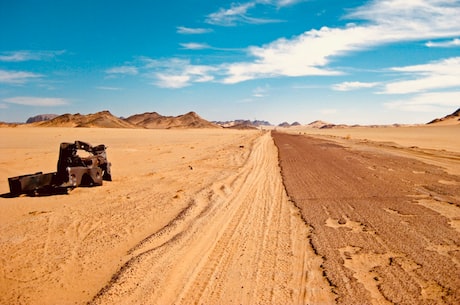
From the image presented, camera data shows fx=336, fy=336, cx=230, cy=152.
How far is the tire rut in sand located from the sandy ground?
14 mm

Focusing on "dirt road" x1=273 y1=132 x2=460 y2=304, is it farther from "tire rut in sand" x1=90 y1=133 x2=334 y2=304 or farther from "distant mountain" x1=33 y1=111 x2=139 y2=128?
"distant mountain" x1=33 y1=111 x2=139 y2=128

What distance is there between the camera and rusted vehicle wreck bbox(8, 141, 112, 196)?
9555 mm

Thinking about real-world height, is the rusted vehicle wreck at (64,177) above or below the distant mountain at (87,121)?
below


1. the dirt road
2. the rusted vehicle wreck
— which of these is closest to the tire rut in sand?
the dirt road

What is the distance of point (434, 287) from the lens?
4215mm

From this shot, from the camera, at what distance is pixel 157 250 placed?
5.41 m

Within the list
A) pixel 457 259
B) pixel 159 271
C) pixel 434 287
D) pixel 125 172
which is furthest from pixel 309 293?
pixel 125 172

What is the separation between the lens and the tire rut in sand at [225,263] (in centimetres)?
406

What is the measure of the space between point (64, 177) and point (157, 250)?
6.02 m

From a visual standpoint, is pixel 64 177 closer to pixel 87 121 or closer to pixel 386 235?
pixel 386 235

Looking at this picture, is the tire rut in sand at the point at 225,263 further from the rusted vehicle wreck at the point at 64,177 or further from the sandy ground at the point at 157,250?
the rusted vehicle wreck at the point at 64,177

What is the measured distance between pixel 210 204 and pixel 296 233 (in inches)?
111

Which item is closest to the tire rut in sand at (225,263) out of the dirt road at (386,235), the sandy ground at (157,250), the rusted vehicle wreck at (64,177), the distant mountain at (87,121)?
the sandy ground at (157,250)

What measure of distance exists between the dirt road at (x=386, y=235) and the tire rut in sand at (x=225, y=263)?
406mm
